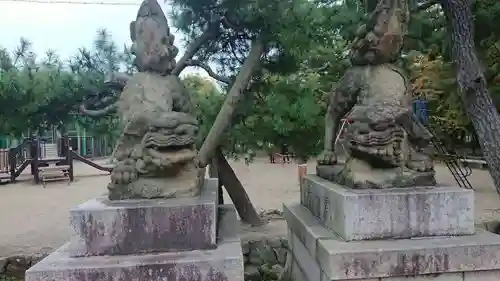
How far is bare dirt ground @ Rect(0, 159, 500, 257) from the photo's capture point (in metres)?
6.70

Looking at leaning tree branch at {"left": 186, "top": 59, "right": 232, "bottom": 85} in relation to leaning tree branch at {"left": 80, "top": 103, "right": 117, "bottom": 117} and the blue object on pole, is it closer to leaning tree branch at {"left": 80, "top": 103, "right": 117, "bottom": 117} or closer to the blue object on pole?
leaning tree branch at {"left": 80, "top": 103, "right": 117, "bottom": 117}

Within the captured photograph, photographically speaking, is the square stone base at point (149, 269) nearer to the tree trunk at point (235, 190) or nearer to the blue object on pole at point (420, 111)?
the blue object on pole at point (420, 111)

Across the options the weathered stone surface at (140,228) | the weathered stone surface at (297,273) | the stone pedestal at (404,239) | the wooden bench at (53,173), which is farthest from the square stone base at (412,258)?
the wooden bench at (53,173)

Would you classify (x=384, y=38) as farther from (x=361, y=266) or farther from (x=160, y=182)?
(x=160, y=182)

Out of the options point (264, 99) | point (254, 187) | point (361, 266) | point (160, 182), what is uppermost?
point (264, 99)

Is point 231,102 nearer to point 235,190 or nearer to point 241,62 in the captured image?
point 241,62

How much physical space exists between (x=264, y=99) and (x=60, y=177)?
10.5 meters

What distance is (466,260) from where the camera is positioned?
2443mm

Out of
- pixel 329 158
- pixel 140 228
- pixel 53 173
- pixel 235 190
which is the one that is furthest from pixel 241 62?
pixel 53 173

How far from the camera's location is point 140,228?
2338 mm

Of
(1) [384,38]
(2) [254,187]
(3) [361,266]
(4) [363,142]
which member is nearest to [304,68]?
(1) [384,38]

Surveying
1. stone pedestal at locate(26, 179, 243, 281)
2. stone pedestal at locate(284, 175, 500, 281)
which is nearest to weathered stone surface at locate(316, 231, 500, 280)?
stone pedestal at locate(284, 175, 500, 281)

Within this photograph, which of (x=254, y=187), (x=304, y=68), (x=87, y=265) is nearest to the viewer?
(x=87, y=265)

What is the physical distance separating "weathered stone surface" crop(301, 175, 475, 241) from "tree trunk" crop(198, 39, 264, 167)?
2.24 meters
